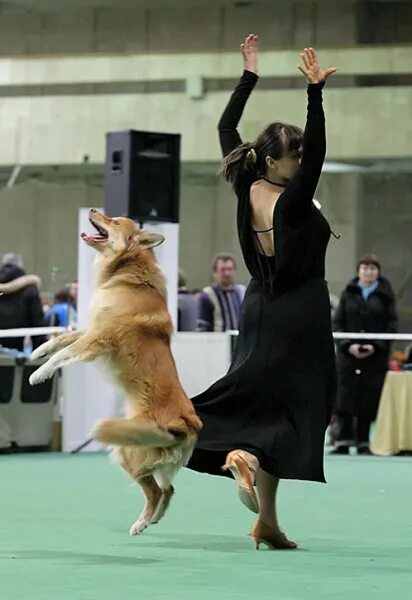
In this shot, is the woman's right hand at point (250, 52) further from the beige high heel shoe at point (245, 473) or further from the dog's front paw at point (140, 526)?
the dog's front paw at point (140, 526)

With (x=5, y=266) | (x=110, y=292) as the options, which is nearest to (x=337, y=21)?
(x=5, y=266)

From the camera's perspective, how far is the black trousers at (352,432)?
11.3 meters

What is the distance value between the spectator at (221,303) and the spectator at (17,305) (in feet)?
4.93

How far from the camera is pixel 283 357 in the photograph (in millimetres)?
4891

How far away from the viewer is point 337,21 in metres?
20.0

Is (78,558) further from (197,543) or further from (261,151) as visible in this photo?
(261,151)

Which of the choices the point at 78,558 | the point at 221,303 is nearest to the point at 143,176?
the point at 221,303

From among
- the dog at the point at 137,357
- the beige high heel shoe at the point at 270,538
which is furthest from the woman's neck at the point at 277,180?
the beige high heel shoe at the point at 270,538

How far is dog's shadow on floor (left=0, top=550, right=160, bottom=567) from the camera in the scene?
178 inches

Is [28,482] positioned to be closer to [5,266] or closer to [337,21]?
[5,266]

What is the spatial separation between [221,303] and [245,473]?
269 inches

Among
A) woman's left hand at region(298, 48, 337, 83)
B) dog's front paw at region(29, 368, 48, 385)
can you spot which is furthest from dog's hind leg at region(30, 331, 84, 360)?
woman's left hand at region(298, 48, 337, 83)

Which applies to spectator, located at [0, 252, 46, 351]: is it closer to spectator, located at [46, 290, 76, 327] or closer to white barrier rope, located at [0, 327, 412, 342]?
white barrier rope, located at [0, 327, 412, 342]

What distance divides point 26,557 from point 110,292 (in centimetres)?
127
